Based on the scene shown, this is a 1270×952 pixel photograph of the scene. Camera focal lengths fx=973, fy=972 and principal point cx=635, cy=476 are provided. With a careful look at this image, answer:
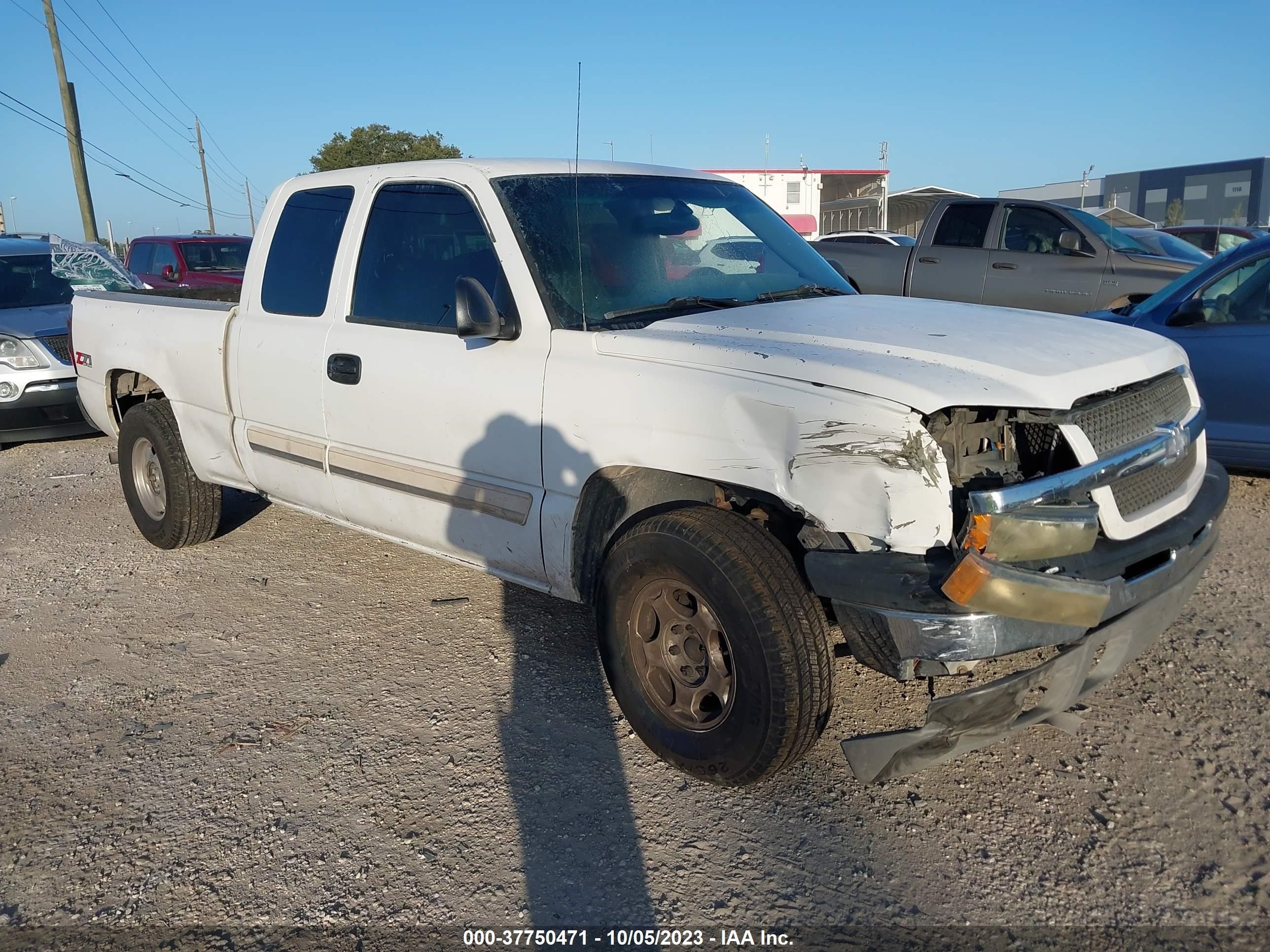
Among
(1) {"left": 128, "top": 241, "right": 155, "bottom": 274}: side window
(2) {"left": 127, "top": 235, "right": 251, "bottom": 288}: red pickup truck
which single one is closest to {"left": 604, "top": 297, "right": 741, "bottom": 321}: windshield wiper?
(2) {"left": 127, "top": 235, "right": 251, "bottom": 288}: red pickup truck

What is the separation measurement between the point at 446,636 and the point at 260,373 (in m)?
1.50

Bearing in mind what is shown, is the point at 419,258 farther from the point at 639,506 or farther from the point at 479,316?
the point at 639,506

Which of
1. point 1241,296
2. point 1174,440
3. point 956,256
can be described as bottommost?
point 1174,440

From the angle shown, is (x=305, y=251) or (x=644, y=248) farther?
(x=305, y=251)

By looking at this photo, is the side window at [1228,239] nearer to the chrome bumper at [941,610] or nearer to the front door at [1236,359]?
the front door at [1236,359]

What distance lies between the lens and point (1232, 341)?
214 inches

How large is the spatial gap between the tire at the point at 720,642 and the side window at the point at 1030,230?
8343 mm

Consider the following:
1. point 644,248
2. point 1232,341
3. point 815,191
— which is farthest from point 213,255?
point 815,191

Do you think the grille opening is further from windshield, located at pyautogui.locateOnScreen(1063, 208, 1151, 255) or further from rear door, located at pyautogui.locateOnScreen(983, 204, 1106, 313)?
windshield, located at pyautogui.locateOnScreen(1063, 208, 1151, 255)

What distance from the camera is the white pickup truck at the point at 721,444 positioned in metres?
2.54

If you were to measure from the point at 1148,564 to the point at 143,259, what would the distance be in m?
15.8

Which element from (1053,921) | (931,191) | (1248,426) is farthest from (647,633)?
(931,191)

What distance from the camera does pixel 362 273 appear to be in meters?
4.16

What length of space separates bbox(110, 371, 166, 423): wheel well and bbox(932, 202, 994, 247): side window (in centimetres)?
809
